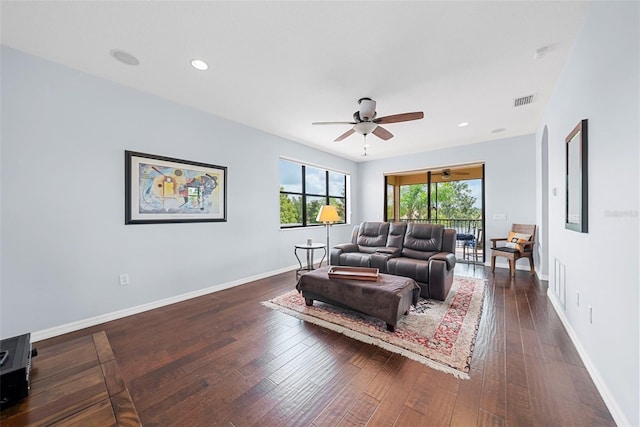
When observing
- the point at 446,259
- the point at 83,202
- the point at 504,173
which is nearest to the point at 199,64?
the point at 83,202

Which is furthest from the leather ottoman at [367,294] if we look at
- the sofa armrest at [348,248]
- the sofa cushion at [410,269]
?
the sofa armrest at [348,248]

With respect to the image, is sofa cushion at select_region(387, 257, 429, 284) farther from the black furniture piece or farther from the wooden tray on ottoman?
the black furniture piece

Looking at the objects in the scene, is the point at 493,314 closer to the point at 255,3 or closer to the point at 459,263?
the point at 459,263

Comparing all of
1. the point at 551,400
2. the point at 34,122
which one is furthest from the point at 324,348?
the point at 34,122

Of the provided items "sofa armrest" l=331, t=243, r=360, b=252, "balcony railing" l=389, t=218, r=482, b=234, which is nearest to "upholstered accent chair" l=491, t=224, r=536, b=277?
"balcony railing" l=389, t=218, r=482, b=234

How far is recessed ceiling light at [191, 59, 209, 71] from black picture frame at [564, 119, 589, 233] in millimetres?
3361

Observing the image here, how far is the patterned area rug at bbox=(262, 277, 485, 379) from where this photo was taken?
2.10 meters

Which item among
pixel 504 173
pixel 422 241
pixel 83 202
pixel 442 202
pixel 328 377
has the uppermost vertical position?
pixel 504 173

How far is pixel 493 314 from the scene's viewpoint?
2883mm

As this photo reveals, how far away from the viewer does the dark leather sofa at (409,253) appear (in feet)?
10.9

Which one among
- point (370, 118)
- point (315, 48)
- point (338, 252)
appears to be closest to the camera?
point (315, 48)

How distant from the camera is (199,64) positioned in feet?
8.41

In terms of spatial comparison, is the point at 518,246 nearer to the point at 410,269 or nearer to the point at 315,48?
the point at 410,269

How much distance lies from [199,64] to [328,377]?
121 inches
